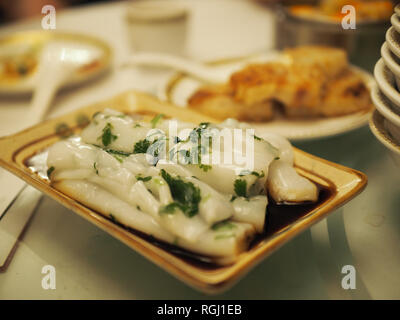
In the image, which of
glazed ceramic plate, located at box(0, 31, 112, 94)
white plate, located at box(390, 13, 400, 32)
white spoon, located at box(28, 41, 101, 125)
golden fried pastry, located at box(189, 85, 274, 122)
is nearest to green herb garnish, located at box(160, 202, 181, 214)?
white plate, located at box(390, 13, 400, 32)

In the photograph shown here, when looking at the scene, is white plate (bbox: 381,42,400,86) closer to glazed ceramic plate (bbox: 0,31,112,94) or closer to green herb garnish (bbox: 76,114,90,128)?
green herb garnish (bbox: 76,114,90,128)

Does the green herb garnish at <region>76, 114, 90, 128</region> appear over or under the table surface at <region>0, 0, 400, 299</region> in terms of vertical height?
over

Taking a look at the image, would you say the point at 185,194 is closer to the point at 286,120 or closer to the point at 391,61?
the point at 391,61

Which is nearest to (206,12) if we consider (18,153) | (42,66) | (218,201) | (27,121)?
(42,66)

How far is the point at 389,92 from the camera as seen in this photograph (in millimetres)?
735

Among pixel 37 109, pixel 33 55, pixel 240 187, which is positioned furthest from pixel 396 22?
pixel 33 55

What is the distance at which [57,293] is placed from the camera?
70 centimetres

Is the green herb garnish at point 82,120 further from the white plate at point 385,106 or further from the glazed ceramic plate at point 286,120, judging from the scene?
the white plate at point 385,106

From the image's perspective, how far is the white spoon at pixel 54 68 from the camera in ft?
4.38

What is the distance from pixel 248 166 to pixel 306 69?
0.65 m

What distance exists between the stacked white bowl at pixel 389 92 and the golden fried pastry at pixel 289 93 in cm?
38

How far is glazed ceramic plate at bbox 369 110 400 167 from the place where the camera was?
2.45 ft

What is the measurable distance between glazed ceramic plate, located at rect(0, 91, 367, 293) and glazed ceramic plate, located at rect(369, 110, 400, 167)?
7 centimetres

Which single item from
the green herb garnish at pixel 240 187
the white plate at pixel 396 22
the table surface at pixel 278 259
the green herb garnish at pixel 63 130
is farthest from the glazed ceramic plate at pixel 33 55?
the white plate at pixel 396 22
